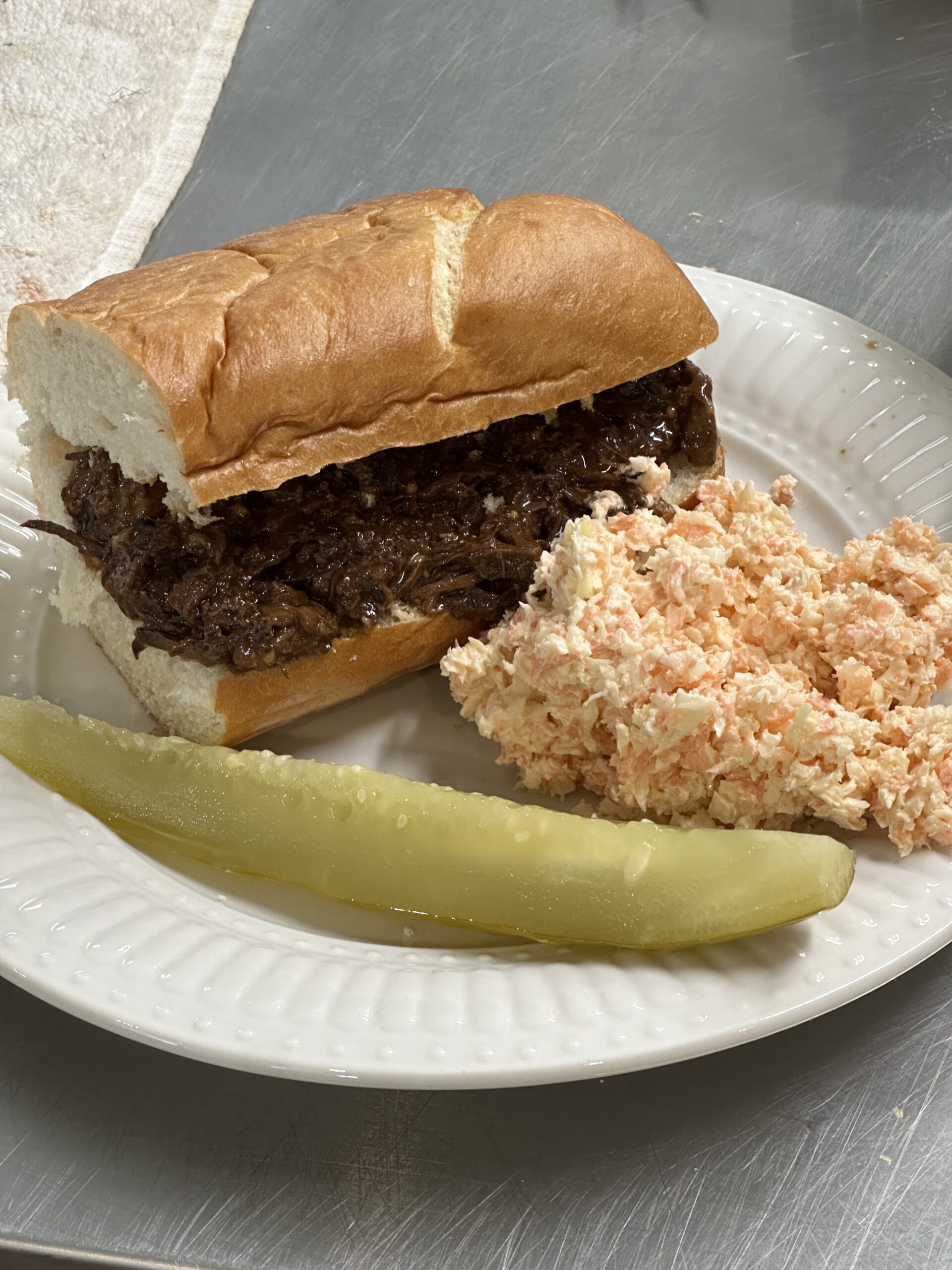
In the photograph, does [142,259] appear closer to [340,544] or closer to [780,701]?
[340,544]

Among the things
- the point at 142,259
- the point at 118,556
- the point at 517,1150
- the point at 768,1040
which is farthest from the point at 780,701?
the point at 142,259

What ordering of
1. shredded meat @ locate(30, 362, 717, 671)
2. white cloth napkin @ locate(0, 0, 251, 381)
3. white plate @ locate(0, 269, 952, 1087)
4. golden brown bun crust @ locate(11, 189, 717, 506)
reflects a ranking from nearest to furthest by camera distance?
white plate @ locate(0, 269, 952, 1087)
golden brown bun crust @ locate(11, 189, 717, 506)
shredded meat @ locate(30, 362, 717, 671)
white cloth napkin @ locate(0, 0, 251, 381)

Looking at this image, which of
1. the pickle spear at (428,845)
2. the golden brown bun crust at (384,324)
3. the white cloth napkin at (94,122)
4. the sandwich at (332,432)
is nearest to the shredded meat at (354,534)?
the sandwich at (332,432)

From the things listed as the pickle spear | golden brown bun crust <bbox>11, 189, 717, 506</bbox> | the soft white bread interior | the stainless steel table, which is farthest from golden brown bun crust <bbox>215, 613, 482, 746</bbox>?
the stainless steel table

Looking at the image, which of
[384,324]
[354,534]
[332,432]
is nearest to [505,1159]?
[354,534]

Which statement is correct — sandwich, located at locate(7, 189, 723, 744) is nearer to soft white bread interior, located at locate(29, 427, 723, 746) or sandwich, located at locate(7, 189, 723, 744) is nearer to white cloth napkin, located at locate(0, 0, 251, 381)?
soft white bread interior, located at locate(29, 427, 723, 746)

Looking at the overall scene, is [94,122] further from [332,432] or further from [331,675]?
[331,675]
